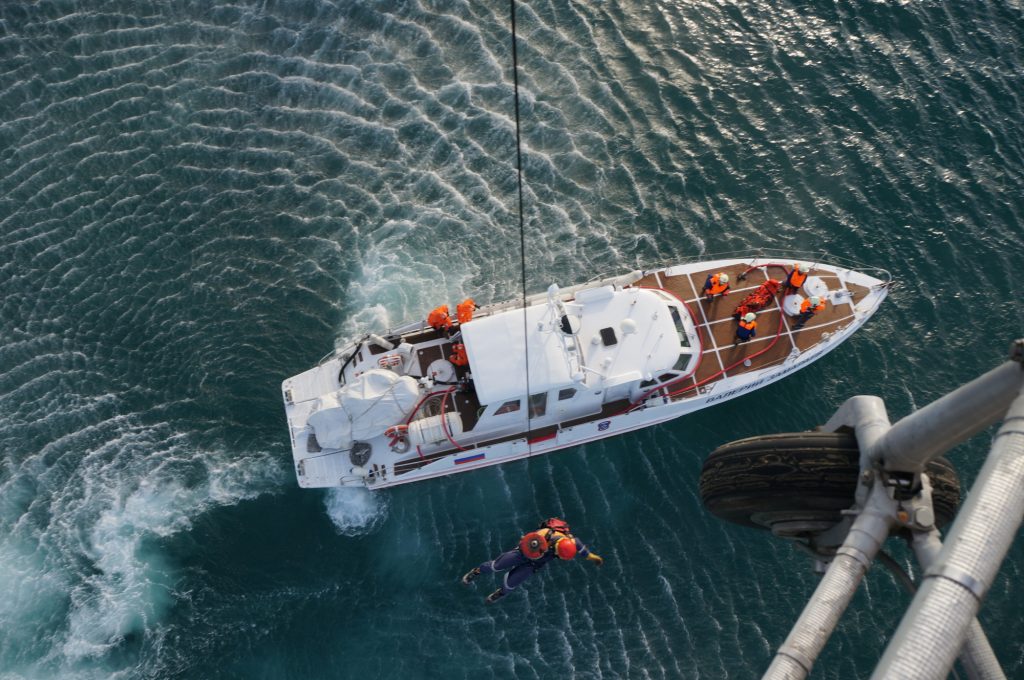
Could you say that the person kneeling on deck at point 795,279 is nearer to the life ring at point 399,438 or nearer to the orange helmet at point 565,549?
the orange helmet at point 565,549

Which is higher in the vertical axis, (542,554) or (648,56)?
(648,56)

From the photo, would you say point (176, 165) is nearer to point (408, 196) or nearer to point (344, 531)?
point (408, 196)

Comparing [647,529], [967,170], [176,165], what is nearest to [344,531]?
[647,529]

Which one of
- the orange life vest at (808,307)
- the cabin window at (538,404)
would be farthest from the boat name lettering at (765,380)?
the cabin window at (538,404)

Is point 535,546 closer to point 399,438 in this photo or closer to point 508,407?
point 508,407

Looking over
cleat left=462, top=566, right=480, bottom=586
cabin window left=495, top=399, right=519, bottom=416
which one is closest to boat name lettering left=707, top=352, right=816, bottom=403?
cabin window left=495, top=399, right=519, bottom=416

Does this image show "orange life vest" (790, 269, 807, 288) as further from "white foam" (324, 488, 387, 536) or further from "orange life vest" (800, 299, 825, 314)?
"white foam" (324, 488, 387, 536)
